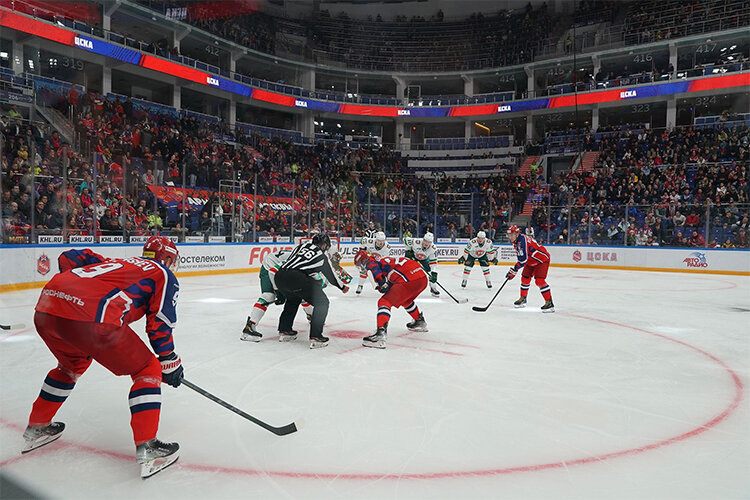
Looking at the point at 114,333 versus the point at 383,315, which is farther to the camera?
the point at 383,315

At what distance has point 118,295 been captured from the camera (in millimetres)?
2281

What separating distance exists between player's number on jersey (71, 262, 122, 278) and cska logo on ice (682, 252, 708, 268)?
16.1 m

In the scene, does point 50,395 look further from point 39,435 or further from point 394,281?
point 394,281

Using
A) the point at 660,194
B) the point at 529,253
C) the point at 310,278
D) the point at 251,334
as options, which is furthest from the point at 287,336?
the point at 660,194

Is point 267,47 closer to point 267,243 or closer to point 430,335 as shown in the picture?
point 267,243

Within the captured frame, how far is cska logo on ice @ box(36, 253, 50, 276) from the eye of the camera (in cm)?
879

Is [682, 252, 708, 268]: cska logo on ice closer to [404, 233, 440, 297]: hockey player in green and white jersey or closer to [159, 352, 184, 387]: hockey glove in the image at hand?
[404, 233, 440, 297]: hockey player in green and white jersey

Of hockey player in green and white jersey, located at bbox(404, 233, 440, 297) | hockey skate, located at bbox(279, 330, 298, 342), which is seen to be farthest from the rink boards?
hockey skate, located at bbox(279, 330, 298, 342)

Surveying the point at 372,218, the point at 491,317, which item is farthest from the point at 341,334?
the point at 372,218

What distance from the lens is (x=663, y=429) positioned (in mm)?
2861

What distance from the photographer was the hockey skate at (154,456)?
87.2 inches

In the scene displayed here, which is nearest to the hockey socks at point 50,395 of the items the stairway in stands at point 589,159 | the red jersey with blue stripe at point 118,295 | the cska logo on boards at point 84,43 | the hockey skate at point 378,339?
the red jersey with blue stripe at point 118,295

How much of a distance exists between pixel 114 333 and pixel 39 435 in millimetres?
790

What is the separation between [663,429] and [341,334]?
3334mm
